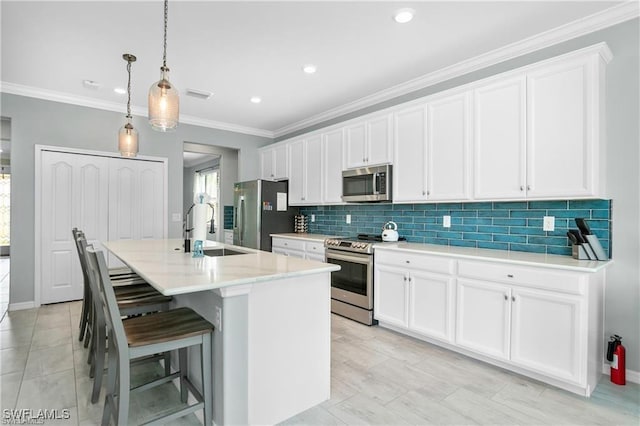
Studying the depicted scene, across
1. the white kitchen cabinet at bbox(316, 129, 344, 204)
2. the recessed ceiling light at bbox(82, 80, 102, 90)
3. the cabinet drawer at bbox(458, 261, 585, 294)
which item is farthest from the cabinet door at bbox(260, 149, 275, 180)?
the cabinet drawer at bbox(458, 261, 585, 294)

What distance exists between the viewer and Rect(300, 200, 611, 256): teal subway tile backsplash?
103 inches

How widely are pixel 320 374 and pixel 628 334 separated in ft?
7.35

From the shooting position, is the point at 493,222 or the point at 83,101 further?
the point at 83,101

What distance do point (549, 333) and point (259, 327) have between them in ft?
6.38

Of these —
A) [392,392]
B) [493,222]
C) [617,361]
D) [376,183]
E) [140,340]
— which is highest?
[376,183]

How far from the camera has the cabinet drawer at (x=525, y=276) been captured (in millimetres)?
2160

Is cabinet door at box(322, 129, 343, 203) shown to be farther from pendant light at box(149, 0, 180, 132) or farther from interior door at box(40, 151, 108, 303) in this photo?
interior door at box(40, 151, 108, 303)

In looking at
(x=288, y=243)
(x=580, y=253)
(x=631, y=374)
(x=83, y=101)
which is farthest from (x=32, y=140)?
(x=631, y=374)

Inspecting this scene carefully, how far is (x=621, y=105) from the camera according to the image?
2445 mm

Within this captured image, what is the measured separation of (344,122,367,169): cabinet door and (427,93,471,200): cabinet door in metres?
0.90

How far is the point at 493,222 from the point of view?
3.16m

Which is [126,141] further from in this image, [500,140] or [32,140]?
[500,140]

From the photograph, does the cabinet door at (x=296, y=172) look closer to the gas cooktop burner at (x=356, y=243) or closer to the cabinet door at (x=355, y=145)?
the cabinet door at (x=355, y=145)

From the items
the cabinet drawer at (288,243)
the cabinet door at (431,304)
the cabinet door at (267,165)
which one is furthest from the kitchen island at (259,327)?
the cabinet door at (267,165)
